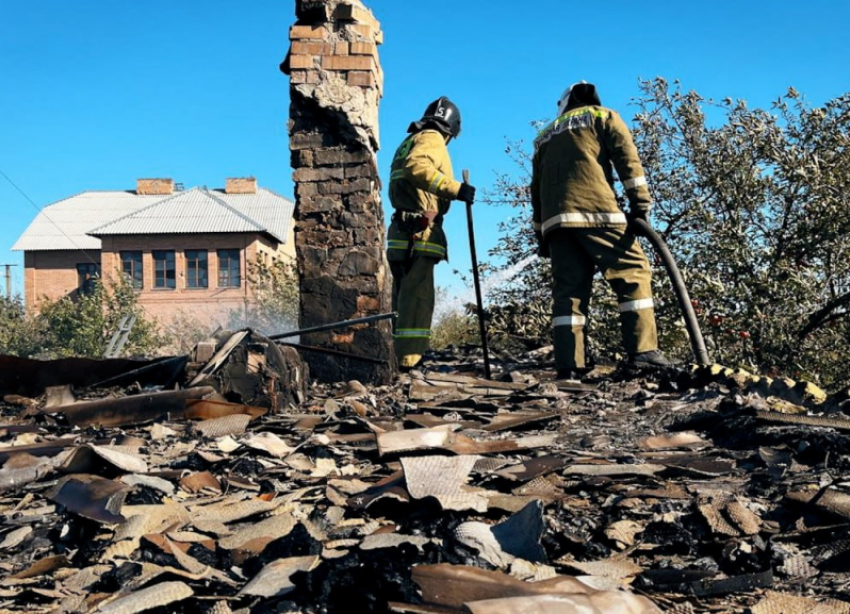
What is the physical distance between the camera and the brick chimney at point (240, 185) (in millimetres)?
44406

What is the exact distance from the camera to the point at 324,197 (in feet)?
20.5

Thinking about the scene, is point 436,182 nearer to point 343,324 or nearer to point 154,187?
point 343,324

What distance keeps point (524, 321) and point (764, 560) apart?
22.1ft

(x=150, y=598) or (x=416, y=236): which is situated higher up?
(x=416, y=236)

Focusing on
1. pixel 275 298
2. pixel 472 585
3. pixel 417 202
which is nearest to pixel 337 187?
pixel 417 202

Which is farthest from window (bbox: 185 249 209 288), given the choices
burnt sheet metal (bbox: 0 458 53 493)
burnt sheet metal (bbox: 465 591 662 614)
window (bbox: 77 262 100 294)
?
burnt sheet metal (bbox: 465 591 662 614)

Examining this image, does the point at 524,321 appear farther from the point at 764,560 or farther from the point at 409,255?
the point at 764,560

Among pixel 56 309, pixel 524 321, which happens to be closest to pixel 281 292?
pixel 56 309

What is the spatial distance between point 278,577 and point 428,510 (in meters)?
0.53

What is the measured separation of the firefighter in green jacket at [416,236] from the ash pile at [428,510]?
7.18ft

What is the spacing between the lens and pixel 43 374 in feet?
17.5

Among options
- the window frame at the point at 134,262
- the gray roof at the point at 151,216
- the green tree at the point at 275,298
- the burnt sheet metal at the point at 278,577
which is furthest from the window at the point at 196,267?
the burnt sheet metal at the point at 278,577

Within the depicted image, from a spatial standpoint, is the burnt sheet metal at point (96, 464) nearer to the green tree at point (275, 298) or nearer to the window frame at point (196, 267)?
the green tree at point (275, 298)

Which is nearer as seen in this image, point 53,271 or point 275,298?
point 275,298
